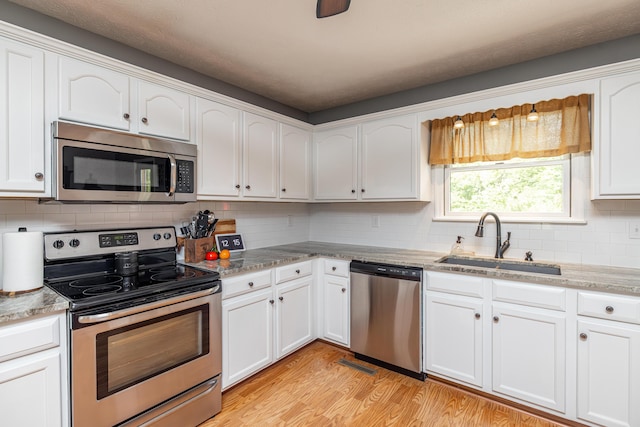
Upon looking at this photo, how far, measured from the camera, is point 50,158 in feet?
5.42

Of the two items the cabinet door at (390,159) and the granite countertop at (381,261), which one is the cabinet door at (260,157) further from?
the cabinet door at (390,159)

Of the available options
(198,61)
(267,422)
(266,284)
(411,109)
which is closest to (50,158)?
(198,61)

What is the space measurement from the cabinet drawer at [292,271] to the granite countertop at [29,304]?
1.38m

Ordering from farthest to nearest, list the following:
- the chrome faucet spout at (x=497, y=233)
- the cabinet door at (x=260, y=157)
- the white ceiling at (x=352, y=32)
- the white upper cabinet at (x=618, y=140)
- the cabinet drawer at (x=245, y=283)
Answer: the cabinet door at (x=260, y=157) → the chrome faucet spout at (x=497, y=233) → the cabinet drawer at (x=245, y=283) → the white upper cabinet at (x=618, y=140) → the white ceiling at (x=352, y=32)

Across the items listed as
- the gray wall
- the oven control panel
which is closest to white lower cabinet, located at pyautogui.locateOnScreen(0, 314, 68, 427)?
the oven control panel

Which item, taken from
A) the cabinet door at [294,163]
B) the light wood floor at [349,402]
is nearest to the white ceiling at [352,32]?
the cabinet door at [294,163]

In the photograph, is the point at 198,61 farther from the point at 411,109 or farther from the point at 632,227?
the point at 632,227

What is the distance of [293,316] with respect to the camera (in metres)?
2.68

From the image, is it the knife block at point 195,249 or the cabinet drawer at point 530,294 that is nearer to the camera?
the cabinet drawer at point 530,294

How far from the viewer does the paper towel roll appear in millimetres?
1543

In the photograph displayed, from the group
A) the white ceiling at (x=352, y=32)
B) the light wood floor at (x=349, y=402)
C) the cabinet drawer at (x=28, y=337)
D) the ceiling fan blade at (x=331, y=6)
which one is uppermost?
the white ceiling at (x=352, y=32)

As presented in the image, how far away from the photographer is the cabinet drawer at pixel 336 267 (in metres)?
2.74

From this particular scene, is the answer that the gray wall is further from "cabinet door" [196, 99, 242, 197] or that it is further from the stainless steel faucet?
the stainless steel faucet

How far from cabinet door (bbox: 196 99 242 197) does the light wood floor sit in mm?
1484
